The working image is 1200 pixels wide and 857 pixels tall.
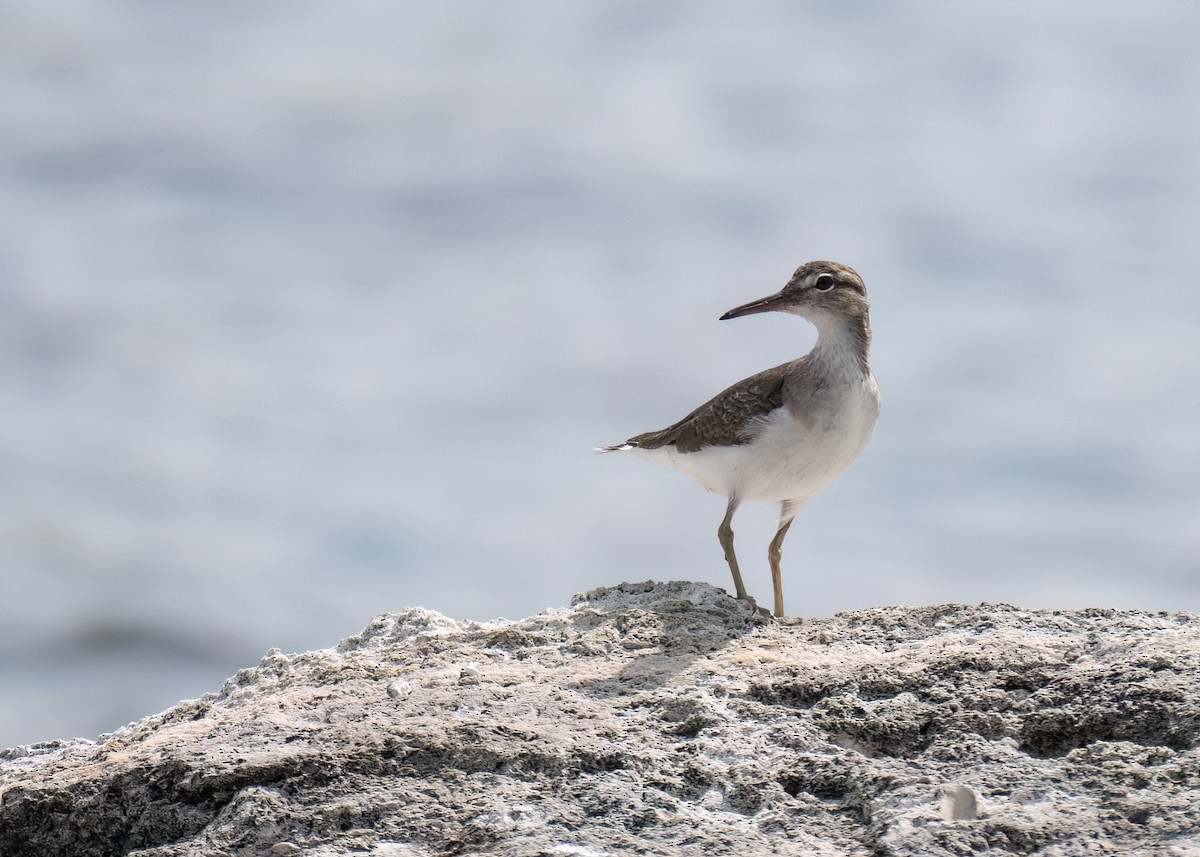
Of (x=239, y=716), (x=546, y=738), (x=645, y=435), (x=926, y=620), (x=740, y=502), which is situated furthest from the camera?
(x=645, y=435)

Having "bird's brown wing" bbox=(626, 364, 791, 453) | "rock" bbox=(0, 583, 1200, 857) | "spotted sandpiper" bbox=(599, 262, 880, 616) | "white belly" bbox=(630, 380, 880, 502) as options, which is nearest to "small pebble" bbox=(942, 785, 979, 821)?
"rock" bbox=(0, 583, 1200, 857)

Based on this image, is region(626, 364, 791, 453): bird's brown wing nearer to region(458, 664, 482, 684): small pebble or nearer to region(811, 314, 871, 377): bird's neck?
region(811, 314, 871, 377): bird's neck

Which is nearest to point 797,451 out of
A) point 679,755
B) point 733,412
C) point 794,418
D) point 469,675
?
point 794,418

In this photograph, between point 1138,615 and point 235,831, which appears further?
point 1138,615

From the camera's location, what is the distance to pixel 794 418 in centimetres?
729

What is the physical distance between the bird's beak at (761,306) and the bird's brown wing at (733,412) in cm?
39

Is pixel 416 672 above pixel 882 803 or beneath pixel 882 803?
above

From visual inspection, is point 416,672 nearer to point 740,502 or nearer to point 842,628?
point 842,628

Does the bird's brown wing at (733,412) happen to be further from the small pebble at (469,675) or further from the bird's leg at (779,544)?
the small pebble at (469,675)

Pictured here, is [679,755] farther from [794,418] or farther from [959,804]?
[794,418]

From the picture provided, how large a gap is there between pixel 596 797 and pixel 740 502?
155 inches

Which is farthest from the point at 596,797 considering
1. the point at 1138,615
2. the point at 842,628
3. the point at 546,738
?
the point at 1138,615

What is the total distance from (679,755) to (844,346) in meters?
4.04

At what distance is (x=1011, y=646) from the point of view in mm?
4602
